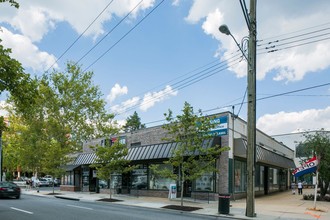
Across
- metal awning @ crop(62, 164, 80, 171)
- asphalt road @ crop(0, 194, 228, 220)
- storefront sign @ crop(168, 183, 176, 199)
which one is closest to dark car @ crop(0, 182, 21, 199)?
asphalt road @ crop(0, 194, 228, 220)

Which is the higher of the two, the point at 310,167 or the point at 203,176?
the point at 310,167

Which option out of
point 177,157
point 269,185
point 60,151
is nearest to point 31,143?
point 60,151

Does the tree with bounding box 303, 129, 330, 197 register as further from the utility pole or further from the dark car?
the dark car

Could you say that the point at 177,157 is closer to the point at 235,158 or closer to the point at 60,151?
the point at 235,158

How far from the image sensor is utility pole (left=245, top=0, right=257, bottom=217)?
53.6 ft

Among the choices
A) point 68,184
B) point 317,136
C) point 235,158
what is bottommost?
point 68,184

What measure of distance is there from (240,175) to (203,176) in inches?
129

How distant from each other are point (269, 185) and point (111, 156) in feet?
57.2

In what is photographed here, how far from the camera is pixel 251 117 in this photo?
16.9 meters

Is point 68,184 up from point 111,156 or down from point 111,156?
down

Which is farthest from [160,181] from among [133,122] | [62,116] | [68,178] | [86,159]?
[133,122]

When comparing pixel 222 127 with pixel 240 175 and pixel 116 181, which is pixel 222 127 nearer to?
pixel 240 175

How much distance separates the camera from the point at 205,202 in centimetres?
2347

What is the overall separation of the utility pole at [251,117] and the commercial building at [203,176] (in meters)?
4.67
